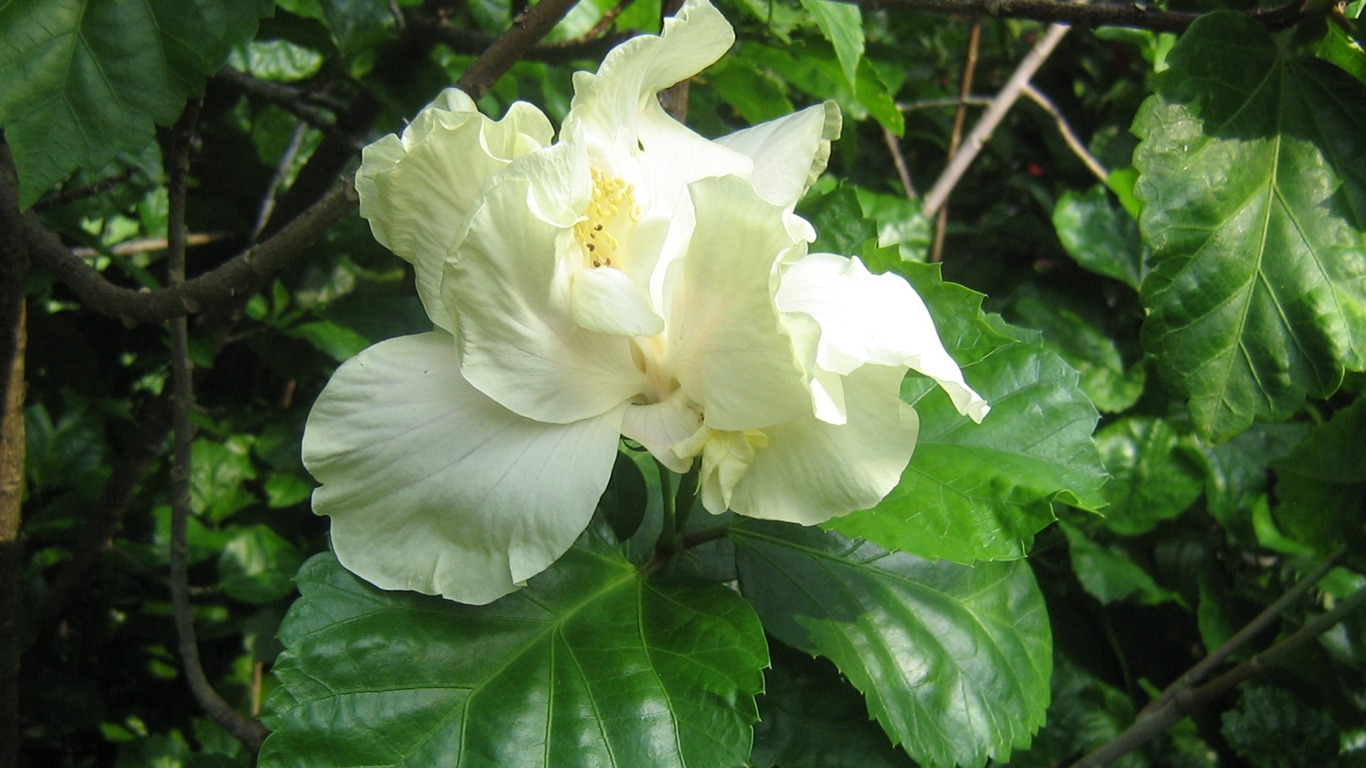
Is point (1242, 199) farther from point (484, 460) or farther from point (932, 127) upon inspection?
point (932, 127)

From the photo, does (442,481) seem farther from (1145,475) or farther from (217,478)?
(1145,475)

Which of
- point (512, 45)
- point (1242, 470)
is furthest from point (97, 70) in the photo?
point (1242, 470)

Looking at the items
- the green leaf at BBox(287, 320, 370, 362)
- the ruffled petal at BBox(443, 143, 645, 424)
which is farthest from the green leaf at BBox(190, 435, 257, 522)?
the ruffled petal at BBox(443, 143, 645, 424)

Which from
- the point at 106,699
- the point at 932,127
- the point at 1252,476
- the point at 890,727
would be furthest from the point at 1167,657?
the point at 106,699

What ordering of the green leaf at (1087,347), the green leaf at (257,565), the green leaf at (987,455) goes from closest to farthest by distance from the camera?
1. the green leaf at (987,455)
2. the green leaf at (257,565)
3. the green leaf at (1087,347)

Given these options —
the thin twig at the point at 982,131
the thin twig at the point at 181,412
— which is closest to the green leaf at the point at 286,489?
the thin twig at the point at 181,412

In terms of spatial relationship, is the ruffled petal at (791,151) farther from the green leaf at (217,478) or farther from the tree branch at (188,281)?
the green leaf at (217,478)
